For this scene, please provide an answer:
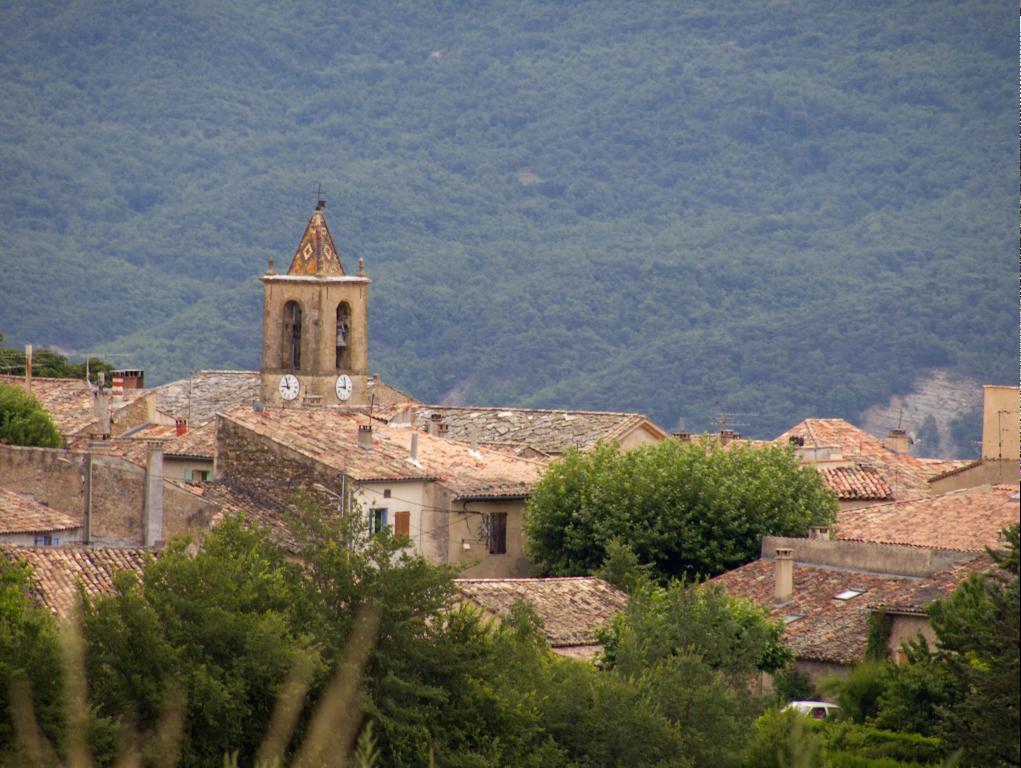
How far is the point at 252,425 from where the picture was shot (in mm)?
40781

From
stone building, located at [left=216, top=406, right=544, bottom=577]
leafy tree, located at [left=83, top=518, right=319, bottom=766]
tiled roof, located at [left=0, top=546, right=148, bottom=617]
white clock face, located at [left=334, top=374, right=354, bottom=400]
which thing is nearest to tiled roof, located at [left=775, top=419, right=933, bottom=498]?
stone building, located at [left=216, top=406, right=544, bottom=577]

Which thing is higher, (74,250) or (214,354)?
(74,250)

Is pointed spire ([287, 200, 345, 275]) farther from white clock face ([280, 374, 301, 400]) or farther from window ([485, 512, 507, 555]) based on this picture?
window ([485, 512, 507, 555])

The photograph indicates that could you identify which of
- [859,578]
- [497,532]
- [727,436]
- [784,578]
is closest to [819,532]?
[859,578]

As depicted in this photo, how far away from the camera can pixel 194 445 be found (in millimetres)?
48000

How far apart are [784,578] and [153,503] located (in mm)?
10142

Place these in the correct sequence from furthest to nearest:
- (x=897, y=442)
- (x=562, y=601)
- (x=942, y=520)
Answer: (x=897, y=442), (x=942, y=520), (x=562, y=601)

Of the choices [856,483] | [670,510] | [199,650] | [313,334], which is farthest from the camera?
[313,334]

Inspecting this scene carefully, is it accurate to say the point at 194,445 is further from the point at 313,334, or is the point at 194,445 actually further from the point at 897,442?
the point at 897,442

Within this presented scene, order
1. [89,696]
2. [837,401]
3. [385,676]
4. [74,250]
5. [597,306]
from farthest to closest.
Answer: [74,250] < [597,306] < [837,401] < [385,676] < [89,696]

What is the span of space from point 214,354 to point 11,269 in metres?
23.1

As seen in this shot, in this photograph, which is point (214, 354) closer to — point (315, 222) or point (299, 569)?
point (315, 222)

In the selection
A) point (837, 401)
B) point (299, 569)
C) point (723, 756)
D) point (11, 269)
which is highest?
point (11, 269)

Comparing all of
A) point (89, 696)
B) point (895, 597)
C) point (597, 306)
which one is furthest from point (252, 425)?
point (597, 306)
